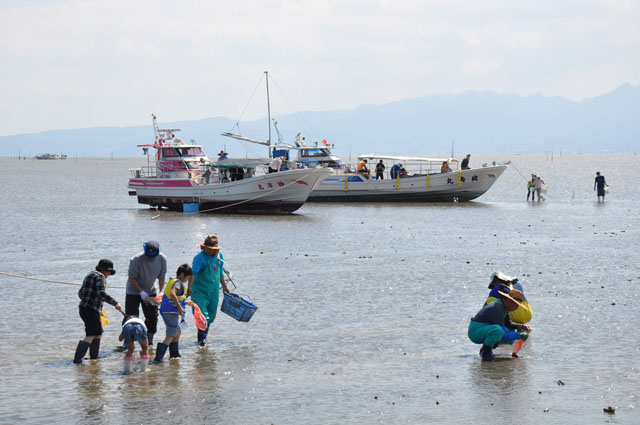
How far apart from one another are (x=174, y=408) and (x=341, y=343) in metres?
3.67

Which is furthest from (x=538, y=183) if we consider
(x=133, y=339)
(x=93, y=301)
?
(x=133, y=339)

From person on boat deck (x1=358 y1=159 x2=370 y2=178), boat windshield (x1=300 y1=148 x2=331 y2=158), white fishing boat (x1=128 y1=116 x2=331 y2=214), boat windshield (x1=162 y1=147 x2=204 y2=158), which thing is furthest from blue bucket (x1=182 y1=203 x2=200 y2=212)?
person on boat deck (x1=358 y1=159 x2=370 y2=178)

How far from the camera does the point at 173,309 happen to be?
10992mm

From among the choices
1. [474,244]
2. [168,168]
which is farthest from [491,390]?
[168,168]

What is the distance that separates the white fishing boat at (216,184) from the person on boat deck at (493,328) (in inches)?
1167

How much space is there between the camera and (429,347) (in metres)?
12.1

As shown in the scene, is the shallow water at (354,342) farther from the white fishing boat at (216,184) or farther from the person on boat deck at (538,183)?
the person on boat deck at (538,183)

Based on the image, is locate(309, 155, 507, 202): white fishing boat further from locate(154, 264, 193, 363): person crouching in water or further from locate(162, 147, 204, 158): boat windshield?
locate(154, 264, 193, 363): person crouching in water

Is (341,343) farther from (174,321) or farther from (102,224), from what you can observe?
(102,224)

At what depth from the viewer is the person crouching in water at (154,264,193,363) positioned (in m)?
10.9

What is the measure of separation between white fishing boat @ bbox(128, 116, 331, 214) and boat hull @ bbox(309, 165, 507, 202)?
234 inches

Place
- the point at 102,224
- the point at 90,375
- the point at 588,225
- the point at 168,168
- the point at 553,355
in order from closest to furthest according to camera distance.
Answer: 1. the point at 90,375
2. the point at 553,355
3. the point at 588,225
4. the point at 102,224
5. the point at 168,168

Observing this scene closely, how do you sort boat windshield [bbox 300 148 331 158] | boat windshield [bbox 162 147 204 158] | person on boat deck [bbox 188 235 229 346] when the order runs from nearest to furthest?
person on boat deck [bbox 188 235 229 346] → boat windshield [bbox 162 147 204 158] → boat windshield [bbox 300 148 331 158]

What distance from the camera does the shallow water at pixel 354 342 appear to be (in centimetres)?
937
